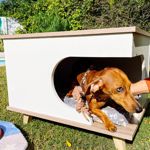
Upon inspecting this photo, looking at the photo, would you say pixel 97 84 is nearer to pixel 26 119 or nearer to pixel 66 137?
pixel 66 137

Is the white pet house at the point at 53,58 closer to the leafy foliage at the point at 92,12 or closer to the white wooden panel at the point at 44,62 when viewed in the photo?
the white wooden panel at the point at 44,62

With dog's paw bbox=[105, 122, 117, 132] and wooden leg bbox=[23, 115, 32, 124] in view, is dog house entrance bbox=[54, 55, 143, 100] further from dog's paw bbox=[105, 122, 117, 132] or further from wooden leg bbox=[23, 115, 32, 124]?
dog's paw bbox=[105, 122, 117, 132]

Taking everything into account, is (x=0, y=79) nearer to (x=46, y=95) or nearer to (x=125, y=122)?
(x=46, y=95)

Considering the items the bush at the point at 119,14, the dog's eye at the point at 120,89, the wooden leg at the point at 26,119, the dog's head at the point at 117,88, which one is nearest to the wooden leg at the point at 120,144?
the dog's head at the point at 117,88

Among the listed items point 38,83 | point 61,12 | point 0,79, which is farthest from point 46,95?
point 61,12

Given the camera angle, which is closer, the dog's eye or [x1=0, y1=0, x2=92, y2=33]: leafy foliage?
the dog's eye

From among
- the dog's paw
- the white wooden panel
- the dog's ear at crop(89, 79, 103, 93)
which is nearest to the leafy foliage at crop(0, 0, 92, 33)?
the white wooden panel

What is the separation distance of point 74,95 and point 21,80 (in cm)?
61

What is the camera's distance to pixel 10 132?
Answer: 2271mm

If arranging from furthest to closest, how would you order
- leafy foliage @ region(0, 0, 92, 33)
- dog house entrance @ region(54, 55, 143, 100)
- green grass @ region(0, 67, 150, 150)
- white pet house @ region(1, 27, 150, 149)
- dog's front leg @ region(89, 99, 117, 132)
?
leafy foliage @ region(0, 0, 92, 33), dog house entrance @ region(54, 55, 143, 100), green grass @ region(0, 67, 150, 150), dog's front leg @ region(89, 99, 117, 132), white pet house @ region(1, 27, 150, 149)

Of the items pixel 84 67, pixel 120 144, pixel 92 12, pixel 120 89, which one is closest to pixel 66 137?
pixel 120 144

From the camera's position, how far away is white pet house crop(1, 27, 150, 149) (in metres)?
1.98

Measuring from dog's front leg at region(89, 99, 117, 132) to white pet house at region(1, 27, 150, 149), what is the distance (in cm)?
5

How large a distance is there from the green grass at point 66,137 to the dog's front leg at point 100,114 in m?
0.24
